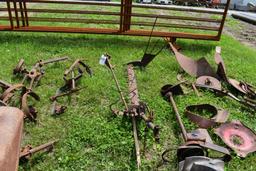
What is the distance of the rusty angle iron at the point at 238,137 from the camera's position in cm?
333

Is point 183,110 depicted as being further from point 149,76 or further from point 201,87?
point 149,76

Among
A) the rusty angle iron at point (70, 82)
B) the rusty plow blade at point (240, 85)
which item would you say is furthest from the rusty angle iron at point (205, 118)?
the rusty angle iron at point (70, 82)

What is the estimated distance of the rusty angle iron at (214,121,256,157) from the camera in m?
3.33

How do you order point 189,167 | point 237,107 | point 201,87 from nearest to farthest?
1. point 189,167
2. point 237,107
3. point 201,87

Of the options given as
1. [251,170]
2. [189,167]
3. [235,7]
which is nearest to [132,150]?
[189,167]

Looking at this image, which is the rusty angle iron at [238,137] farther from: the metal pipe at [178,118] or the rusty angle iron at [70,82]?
the rusty angle iron at [70,82]

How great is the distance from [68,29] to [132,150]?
149 inches

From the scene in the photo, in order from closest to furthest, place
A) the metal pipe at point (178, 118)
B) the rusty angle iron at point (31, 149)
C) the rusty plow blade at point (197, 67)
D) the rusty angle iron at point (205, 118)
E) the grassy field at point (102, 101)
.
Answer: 1. the rusty angle iron at point (31, 149)
2. the grassy field at point (102, 101)
3. the metal pipe at point (178, 118)
4. the rusty angle iron at point (205, 118)
5. the rusty plow blade at point (197, 67)

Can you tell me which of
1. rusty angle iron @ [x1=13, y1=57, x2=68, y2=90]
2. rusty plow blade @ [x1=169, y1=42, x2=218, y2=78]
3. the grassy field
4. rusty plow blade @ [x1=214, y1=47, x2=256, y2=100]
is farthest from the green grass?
rusty plow blade @ [x1=214, y1=47, x2=256, y2=100]

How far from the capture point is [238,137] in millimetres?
3518

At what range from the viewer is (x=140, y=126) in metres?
3.51

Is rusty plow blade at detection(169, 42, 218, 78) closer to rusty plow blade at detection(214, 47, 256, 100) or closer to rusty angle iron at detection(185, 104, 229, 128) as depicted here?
rusty plow blade at detection(214, 47, 256, 100)

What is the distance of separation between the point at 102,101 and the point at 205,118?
4.58ft

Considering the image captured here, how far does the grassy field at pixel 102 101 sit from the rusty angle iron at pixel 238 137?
96 mm
